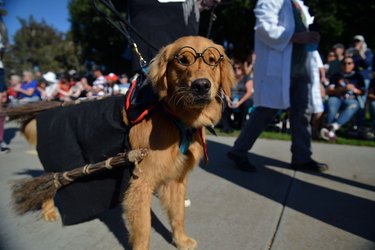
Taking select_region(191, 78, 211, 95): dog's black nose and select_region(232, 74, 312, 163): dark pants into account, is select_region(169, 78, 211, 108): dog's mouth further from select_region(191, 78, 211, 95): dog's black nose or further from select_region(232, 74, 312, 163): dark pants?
select_region(232, 74, 312, 163): dark pants

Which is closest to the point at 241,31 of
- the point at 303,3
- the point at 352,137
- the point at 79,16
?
the point at 79,16

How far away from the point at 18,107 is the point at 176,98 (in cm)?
188

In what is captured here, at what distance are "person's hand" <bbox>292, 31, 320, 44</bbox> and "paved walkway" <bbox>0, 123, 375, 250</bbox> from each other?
1.68 m

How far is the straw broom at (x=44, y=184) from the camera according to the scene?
2422 mm

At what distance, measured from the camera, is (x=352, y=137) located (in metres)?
6.77

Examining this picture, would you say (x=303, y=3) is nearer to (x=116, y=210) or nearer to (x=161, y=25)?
(x=161, y=25)

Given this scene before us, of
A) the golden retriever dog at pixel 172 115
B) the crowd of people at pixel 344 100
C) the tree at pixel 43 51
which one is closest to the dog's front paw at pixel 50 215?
the golden retriever dog at pixel 172 115

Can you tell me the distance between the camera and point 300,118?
408 centimetres

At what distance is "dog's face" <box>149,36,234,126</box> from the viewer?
2.01 m

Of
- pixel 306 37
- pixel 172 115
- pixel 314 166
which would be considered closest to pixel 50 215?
pixel 172 115

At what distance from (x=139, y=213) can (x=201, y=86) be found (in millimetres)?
979

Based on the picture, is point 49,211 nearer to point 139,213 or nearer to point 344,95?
point 139,213

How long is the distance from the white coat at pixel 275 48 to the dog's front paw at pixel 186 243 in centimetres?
218

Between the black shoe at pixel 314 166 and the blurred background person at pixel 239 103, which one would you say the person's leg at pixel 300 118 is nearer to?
the black shoe at pixel 314 166
